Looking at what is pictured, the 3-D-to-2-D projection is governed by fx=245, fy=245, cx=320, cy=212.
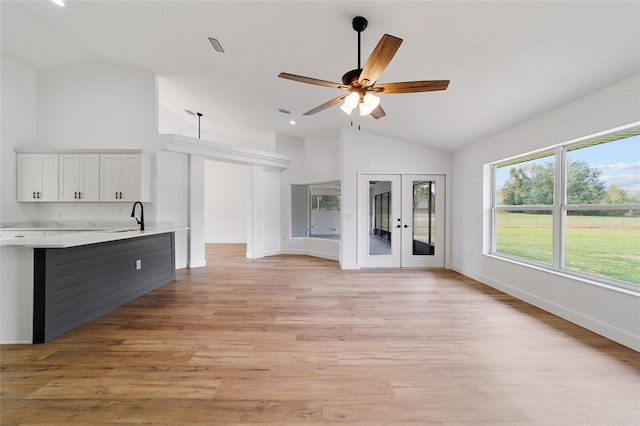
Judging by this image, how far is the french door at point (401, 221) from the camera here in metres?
5.42

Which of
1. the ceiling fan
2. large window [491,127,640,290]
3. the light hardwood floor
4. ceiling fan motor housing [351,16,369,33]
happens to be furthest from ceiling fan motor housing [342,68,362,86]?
large window [491,127,640,290]

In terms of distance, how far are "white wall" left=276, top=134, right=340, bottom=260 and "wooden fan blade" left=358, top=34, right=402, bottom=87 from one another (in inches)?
171

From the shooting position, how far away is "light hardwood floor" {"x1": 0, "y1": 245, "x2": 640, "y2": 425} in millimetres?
1531

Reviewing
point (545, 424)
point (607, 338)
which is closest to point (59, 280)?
point (545, 424)

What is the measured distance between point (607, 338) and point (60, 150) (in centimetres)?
813

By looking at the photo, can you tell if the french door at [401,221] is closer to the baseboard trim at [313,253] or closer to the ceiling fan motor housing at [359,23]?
the baseboard trim at [313,253]

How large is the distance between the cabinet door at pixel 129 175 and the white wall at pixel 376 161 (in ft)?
13.1

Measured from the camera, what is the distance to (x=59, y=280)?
2453 mm

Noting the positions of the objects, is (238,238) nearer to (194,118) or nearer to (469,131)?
(194,118)

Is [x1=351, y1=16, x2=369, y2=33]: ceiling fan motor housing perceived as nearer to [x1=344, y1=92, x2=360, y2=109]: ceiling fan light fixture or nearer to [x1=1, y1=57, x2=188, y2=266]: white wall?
[x1=344, y1=92, x2=360, y2=109]: ceiling fan light fixture

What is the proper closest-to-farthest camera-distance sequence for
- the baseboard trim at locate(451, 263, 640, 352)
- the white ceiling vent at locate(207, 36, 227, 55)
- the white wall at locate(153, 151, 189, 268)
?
the baseboard trim at locate(451, 263, 640, 352) → the white ceiling vent at locate(207, 36, 227, 55) → the white wall at locate(153, 151, 189, 268)

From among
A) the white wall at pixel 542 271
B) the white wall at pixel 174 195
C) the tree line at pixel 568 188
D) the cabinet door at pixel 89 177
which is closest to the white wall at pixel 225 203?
the white wall at pixel 174 195

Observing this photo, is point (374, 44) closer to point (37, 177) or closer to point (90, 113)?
point (90, 113)

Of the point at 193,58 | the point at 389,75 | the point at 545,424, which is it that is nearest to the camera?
the point at 545,424
